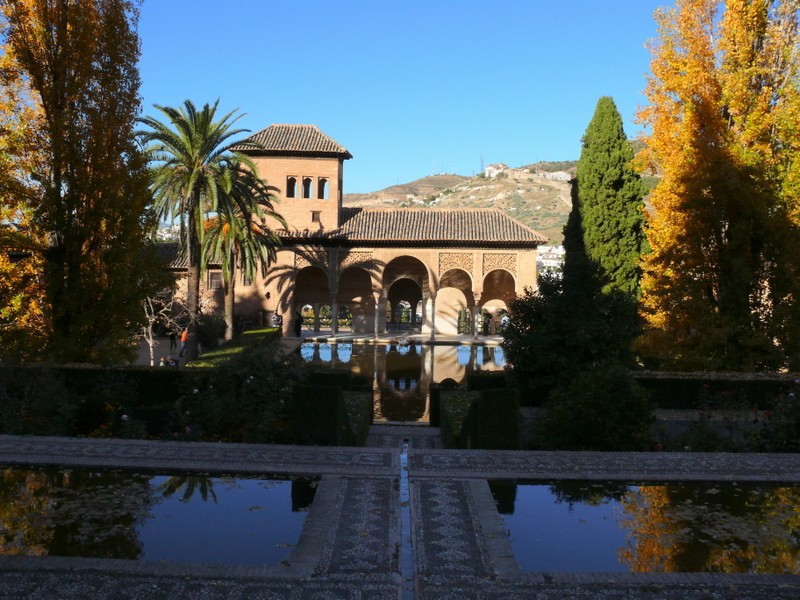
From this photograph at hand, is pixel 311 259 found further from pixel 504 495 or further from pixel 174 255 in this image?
pixel 504 495

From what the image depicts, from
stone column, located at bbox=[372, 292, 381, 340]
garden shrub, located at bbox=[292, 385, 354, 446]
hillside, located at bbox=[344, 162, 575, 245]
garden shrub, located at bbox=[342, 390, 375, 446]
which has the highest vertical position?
hillside, located at bbox=[344, 162, 575, 245]

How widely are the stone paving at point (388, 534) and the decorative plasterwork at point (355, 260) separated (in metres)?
25.7

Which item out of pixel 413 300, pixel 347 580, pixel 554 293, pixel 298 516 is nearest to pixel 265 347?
pixel 298 516

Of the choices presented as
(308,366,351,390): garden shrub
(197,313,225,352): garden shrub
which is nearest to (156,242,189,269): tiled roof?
(197,313,225,352): garden shrub

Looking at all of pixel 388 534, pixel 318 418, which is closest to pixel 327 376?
pixel 318 418

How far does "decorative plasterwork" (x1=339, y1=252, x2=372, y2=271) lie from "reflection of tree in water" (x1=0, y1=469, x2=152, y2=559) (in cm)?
2688

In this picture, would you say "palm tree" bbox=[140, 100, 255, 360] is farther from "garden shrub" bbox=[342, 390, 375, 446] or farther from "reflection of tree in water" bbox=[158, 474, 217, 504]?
"reflection of tree in water" bbox=[158, 474, 217, 504]

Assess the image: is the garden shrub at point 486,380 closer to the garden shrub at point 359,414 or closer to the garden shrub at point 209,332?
the garden shrub at point 359,414

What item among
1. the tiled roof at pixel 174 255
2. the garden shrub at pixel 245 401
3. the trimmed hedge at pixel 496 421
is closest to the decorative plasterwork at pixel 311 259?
the tiled roof at pixel 174 255

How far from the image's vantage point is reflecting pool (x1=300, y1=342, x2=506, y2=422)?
1600cm

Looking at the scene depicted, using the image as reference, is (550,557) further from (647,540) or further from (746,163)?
(746,163)

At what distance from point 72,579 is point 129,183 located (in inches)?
365

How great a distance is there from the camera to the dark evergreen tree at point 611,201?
24141mm

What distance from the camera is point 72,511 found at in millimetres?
6070
